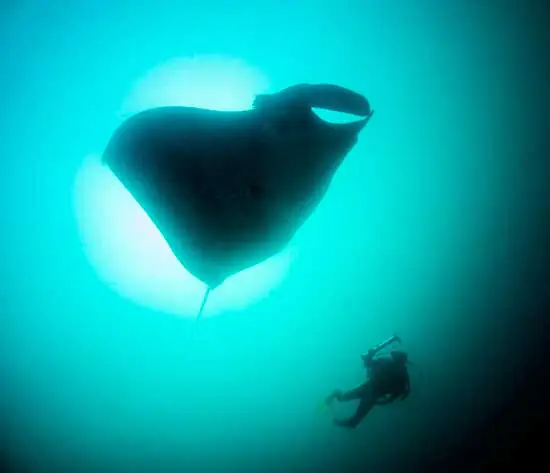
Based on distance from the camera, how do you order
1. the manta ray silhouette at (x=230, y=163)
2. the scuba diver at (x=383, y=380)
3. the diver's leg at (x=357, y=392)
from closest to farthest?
the manta ray silhouette at (x=230, y=163) < the scuba diver at (x=383, y=380) < the diver's leg at (x=357, y=392)

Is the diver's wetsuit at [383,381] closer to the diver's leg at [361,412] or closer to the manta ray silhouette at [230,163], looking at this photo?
the diver's leg at [361,412]

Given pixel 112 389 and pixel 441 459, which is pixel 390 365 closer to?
pixel 441 459

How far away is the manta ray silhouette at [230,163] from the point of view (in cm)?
347

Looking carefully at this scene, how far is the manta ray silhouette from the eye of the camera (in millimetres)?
3467

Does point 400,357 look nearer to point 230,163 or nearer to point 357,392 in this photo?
point 357,392

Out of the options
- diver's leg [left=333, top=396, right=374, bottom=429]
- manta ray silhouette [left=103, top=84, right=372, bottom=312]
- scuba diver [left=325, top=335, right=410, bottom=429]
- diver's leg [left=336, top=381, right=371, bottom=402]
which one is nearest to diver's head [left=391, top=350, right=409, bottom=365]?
scuba diver [left=325, top=335, right=410, bottom=429]

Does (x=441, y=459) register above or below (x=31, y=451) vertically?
below

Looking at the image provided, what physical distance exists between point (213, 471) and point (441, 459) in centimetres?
3041

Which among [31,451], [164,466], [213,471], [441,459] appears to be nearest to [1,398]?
[31,451]

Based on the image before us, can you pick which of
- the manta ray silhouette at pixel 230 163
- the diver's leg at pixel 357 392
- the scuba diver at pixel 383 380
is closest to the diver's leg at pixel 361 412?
the scuba diver at pixel 383 380

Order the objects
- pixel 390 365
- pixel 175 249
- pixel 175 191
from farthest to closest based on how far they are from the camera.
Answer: pixel 390 365
pixel 175 249
pixel 175 191

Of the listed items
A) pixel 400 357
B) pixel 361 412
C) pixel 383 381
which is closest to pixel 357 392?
pixel 361 412

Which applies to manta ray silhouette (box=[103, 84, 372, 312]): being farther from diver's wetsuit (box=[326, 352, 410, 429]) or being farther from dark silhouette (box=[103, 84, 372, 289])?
diver's wetsuit (box=[326, 352, 410, 429])

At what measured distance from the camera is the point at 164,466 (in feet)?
145
